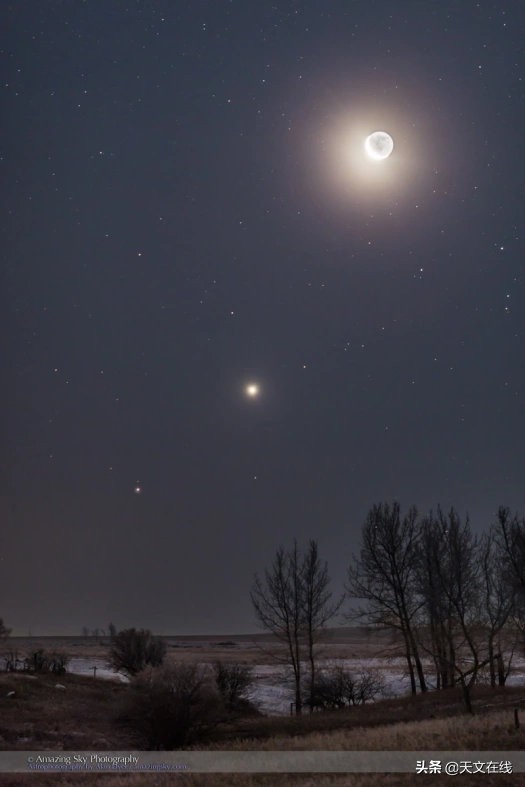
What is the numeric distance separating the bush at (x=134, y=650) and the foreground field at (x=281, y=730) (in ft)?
8.05

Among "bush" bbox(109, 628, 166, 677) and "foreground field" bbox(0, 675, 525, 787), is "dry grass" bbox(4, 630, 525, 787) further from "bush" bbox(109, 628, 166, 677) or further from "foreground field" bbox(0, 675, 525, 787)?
"bush" bbox(109, 628, 166, 677)

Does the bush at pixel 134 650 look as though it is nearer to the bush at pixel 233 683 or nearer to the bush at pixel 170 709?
the bush at pixel 233 683

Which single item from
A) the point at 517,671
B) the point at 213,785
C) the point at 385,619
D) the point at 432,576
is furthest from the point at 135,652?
the point at 213,785

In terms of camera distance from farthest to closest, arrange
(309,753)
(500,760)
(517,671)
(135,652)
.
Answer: (517,671) → (135,652) → (309,753) → (500,760)

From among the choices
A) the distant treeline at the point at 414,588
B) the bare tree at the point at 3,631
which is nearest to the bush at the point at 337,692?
Result: the distant treeline at the point at 414,588

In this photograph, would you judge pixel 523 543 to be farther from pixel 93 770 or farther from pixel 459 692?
pixel 93 770

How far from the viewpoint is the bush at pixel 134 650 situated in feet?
137

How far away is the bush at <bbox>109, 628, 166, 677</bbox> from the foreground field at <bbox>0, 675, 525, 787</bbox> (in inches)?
96.6

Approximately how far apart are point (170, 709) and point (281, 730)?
185 inches

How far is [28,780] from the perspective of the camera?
49.8ft

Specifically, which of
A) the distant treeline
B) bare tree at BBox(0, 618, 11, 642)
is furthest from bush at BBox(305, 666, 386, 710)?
bare tree at BBox(0, 618, 11, 642)

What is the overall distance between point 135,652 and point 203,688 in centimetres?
2381

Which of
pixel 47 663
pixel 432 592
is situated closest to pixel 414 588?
pixel 432 592

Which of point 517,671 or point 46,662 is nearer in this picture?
point 46,662
